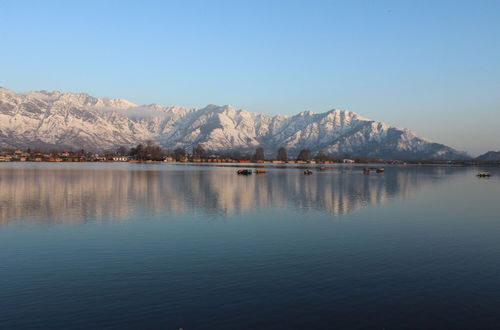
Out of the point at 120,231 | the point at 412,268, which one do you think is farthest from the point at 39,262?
the point at 412,268

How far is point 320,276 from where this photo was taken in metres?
28.2

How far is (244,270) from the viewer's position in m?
29.3

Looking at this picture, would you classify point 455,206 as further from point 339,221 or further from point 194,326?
point 194,326

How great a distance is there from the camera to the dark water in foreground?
69.5 feet

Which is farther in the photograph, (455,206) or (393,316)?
(455,206)

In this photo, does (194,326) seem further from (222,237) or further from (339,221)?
(339,221)

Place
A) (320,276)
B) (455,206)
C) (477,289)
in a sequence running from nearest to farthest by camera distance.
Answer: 1. (477,289)
2. (320,276)
3. (455,206)

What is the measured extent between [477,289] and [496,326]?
235 inches

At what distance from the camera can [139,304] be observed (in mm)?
22375

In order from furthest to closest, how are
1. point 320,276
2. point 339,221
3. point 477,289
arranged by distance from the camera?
point 339,221 → point 320,276 → point 477,289

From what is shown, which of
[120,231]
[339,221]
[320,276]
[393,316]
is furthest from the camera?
[339,221]

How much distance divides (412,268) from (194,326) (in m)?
19.6

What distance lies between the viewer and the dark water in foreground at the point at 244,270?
69.5 feet

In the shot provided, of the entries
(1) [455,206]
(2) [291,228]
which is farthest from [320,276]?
(1) [455,206]
